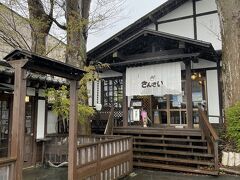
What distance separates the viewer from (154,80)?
424 inches

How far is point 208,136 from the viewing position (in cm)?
870

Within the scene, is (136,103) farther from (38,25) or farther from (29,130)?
(38,25)

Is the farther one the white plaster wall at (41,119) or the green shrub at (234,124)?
the white plaster wall at (41,119)

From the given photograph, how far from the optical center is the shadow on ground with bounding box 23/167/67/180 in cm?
776

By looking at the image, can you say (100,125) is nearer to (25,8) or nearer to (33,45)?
(33,45)

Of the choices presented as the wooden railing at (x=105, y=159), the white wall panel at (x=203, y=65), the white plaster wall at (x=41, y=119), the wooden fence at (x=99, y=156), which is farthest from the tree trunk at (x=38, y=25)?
the white wall panel at (x=203, y=65)

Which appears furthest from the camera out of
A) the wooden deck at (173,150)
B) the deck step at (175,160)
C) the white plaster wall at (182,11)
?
the white plaster wall at (182,11)

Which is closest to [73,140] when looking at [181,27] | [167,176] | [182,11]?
[167,176]

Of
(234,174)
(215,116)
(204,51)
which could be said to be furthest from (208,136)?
(204,51)

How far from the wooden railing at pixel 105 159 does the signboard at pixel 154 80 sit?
2849 millimetres

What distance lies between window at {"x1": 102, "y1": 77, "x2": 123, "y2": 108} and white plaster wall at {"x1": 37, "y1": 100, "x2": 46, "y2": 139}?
4.78 m

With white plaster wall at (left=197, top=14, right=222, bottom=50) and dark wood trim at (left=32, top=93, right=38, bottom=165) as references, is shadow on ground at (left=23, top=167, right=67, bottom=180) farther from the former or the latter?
white plaster wall at (left=197, top=14, right=222, bottom=50)

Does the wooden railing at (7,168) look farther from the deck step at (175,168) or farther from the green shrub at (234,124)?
the green shrub at (234,124)

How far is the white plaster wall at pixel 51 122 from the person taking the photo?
411 inches
